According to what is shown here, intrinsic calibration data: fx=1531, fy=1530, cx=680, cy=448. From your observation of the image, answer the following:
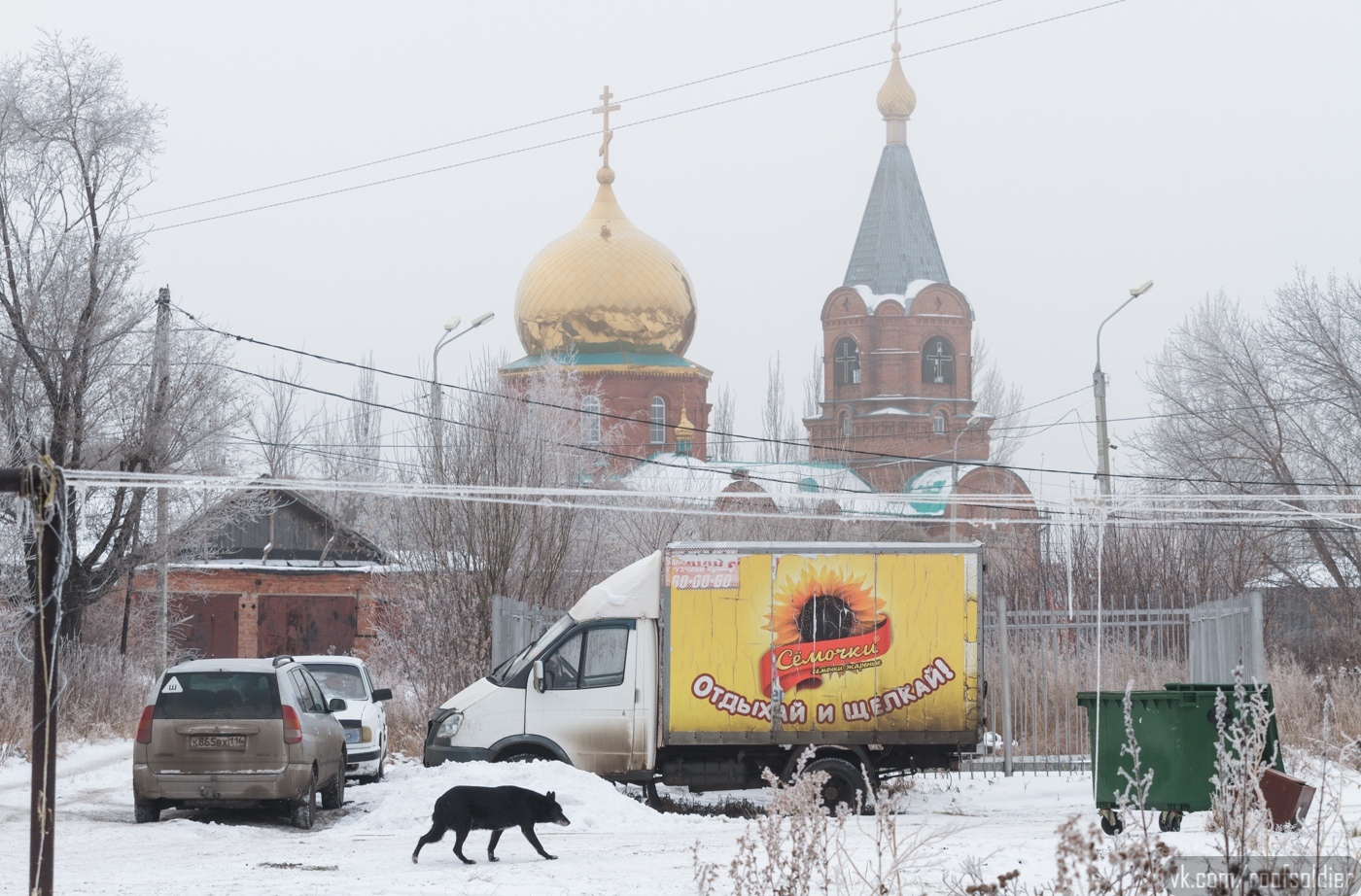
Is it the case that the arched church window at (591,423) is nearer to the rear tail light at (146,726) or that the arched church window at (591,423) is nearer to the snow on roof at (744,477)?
the snow on roof at (744,477)

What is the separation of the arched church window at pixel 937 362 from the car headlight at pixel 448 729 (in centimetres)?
4479

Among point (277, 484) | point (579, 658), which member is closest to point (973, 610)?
point (579, 658)

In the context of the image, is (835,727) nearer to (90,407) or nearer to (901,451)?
(90,407)

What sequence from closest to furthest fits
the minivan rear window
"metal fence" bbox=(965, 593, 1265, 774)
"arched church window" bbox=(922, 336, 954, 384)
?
the minivan rear window < "metal fence" bbox=(965, 593, 1265, 774) < "arched church window" bbox=(922, 336, 954, 384)

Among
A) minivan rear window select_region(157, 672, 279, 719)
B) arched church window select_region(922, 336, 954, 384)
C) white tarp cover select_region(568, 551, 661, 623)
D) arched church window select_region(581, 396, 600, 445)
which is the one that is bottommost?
minivan rear window select_region(157, 672, 279, 719)

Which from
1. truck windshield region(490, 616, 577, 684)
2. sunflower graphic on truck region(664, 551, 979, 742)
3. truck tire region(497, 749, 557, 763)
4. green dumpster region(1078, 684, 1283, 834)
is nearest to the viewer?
green dumpster region(1078, 684, 1283, 834)

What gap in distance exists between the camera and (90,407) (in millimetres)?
22859

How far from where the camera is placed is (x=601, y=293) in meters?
53.2

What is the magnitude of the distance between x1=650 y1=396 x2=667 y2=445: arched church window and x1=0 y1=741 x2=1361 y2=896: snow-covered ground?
128ft

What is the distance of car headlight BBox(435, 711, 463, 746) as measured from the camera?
1435 cm

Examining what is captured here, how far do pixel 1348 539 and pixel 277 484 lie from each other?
21495mm

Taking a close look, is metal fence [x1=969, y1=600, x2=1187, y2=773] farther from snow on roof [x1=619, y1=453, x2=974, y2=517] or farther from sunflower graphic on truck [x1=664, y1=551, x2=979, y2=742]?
snow on roof [x1=619, y1=453, x2=974, y2=517]

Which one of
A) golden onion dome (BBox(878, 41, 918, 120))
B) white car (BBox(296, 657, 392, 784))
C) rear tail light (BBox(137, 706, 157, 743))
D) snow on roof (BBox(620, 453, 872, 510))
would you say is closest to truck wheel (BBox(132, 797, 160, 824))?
rear tail light (BBox(137, 706, 157, 743))

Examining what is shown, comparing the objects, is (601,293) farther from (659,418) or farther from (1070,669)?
(1070,669)
